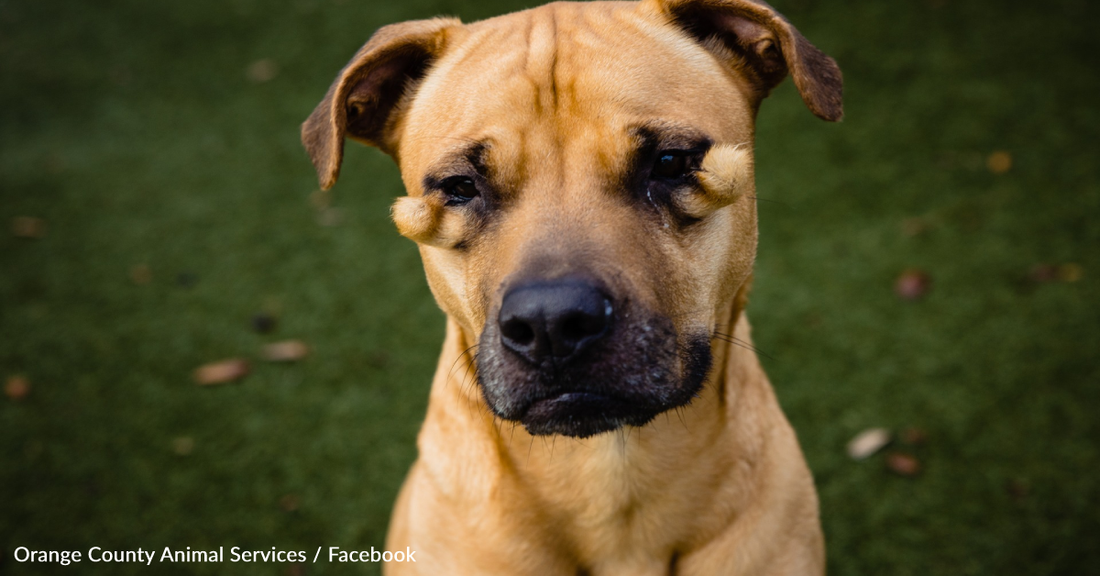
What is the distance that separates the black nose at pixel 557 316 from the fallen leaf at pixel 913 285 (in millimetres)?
3460

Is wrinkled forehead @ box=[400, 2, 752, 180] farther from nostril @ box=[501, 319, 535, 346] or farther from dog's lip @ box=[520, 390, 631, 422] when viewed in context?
dog's lip @ box=[520, 390, 631, 422]

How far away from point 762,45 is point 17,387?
472cm

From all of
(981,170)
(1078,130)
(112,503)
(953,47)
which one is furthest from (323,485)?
(953,47)

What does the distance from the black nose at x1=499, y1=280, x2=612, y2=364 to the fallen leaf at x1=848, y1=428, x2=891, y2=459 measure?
2.56m

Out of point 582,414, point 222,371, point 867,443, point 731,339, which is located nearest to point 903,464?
point 867,443

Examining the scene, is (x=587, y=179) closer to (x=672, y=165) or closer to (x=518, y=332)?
(x=672, y=165)

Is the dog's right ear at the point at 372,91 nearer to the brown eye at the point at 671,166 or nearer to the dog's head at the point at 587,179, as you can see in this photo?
the dog's head at the point at 587,179

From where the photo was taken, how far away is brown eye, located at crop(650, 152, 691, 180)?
1.90m

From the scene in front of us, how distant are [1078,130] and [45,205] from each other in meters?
8.24

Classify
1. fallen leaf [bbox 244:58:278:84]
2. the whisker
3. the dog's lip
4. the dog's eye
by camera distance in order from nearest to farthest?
the dog's lip < the dog's eye < the whisker < fallen leaf [bbox 244:58:278:84]

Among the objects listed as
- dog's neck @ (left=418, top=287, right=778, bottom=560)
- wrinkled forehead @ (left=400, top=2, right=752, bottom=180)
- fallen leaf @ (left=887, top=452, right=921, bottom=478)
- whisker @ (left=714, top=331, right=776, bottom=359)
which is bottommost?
fallen leaf @ (left=887, top=452, right=921, bottom=478)

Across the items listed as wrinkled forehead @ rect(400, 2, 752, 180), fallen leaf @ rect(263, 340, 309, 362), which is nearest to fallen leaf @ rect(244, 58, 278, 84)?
fallen leaf @ rect(263, 340, 309, 362)

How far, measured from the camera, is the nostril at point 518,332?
164 cm

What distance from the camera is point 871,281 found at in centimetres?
453
